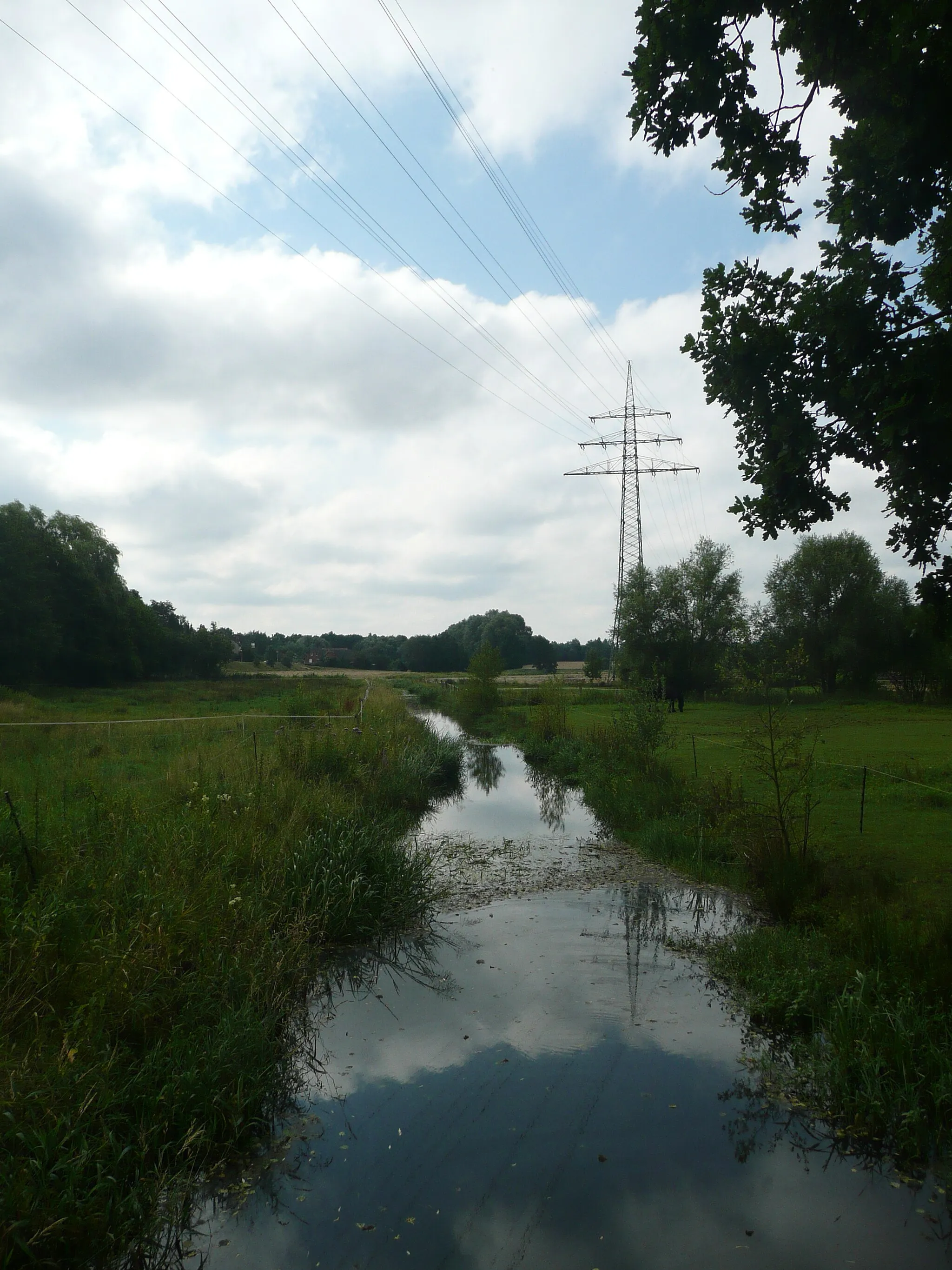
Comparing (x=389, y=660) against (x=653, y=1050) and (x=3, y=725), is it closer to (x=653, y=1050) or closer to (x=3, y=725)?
(x=3, y=725)

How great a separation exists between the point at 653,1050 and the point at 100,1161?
4310 mm

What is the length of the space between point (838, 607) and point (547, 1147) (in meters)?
53.8

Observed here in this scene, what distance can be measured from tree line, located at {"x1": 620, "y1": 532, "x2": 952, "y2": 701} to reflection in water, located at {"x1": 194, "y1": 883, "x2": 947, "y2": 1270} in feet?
116

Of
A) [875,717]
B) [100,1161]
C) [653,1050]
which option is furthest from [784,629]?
[100,1161]

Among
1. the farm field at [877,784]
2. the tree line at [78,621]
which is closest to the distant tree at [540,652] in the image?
the tree line at [78,621]

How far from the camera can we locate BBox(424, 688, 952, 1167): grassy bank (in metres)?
5.76

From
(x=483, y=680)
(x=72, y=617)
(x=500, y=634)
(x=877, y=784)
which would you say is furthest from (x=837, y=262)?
(x=500, y=634)

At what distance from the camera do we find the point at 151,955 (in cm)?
622

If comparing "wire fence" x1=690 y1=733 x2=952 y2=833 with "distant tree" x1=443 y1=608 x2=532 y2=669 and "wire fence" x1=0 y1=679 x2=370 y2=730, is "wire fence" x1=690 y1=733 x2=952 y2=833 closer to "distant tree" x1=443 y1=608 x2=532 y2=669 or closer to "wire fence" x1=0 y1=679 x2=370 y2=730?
"wire fence" x1=0 y1=679 x2=370 y2=730

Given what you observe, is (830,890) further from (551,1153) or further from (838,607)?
(838,607)

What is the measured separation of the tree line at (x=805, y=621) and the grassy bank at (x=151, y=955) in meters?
33.2

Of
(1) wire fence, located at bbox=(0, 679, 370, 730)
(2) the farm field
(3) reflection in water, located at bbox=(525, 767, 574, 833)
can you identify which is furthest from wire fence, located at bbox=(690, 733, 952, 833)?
(1) wire fence, located at bbox=(0, 679, 370, 730)

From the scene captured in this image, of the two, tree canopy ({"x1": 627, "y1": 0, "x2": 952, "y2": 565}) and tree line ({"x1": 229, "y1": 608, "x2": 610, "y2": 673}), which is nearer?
tree canopy ({"x1": 627, "y1": 0, "x2": 952, "y2": 565})

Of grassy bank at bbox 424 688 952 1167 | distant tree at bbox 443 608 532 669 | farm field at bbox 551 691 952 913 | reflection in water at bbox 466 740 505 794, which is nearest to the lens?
grassy bank at bbox 424 688 952 1167
